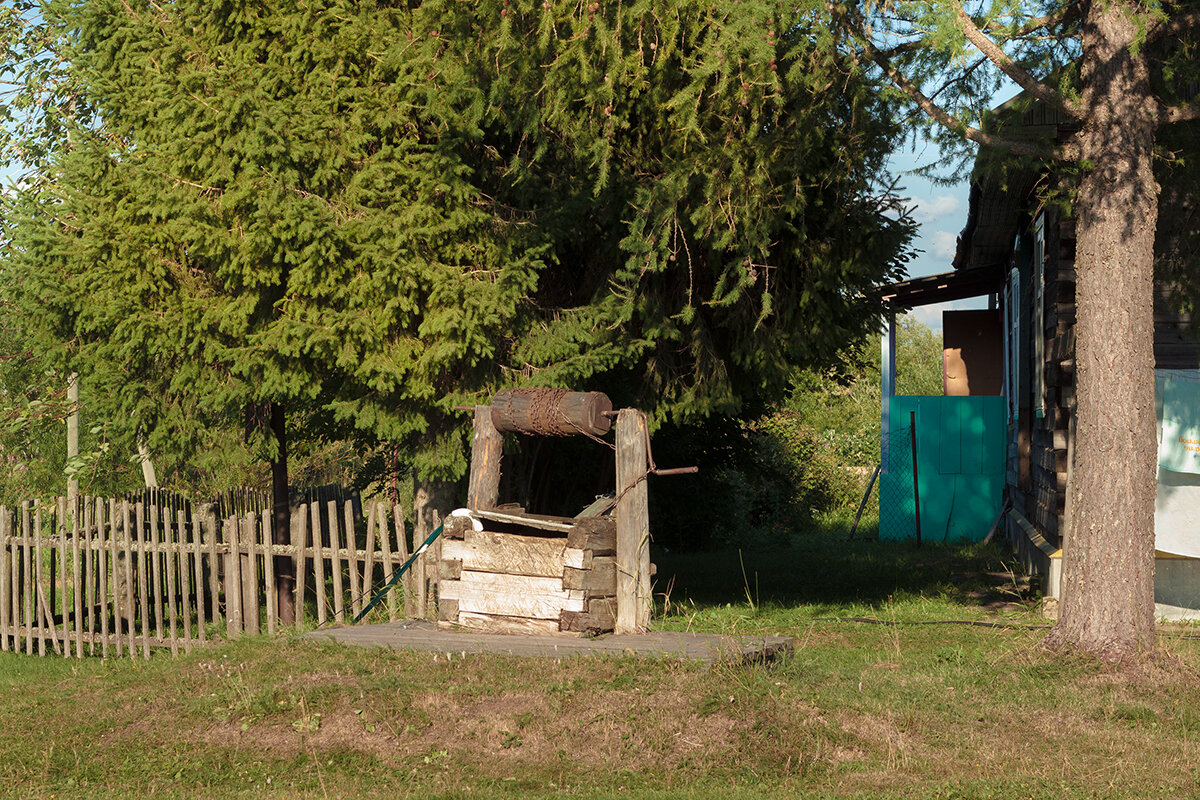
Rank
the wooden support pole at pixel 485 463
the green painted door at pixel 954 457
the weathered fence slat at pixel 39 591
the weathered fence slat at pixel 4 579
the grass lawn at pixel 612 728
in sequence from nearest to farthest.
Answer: the grass lawn at pixel 612 728
the wooden support pole at pixel 485 463
the weathered fence slat at pixel 39 591
the weathered fence slat at pixel 4 579
the green painted door at pixel 954 457

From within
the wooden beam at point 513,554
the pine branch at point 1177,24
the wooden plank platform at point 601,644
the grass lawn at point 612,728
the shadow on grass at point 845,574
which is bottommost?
the shadow on grass at point 845,574

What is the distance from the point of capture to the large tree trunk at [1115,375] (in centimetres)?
741

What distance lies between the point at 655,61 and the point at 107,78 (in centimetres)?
482

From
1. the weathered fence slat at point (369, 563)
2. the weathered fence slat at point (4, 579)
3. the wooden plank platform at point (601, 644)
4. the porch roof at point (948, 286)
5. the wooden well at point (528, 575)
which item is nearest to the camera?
the wooden plank platform at point (601, 644)

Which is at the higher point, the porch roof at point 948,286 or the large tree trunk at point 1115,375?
the porch roof at point 948,286

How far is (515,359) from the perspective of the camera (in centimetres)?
901

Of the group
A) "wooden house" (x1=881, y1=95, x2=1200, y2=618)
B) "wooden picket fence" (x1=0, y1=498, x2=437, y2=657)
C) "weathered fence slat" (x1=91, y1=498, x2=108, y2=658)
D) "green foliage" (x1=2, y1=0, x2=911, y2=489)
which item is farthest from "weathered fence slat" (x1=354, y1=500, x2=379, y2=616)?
"wooden house" (x1=881, y1=95, x2=1200, y2=618)

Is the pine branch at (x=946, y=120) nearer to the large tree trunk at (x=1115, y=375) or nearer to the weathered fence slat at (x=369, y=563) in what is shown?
the large tree trunk at (x=1115, y=375)

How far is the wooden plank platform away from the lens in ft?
22.0

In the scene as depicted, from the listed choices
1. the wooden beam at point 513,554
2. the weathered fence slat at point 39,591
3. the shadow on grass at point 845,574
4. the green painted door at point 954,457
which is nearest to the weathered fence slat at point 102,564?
the weathered fence slat at point 39,591

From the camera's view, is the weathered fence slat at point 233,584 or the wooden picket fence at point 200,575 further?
the weathered fence slat at point 233,584

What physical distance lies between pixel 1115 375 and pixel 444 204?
492 centimetres

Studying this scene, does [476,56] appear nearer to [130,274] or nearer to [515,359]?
[515,359]

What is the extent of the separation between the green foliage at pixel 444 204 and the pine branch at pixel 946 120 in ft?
0.72
